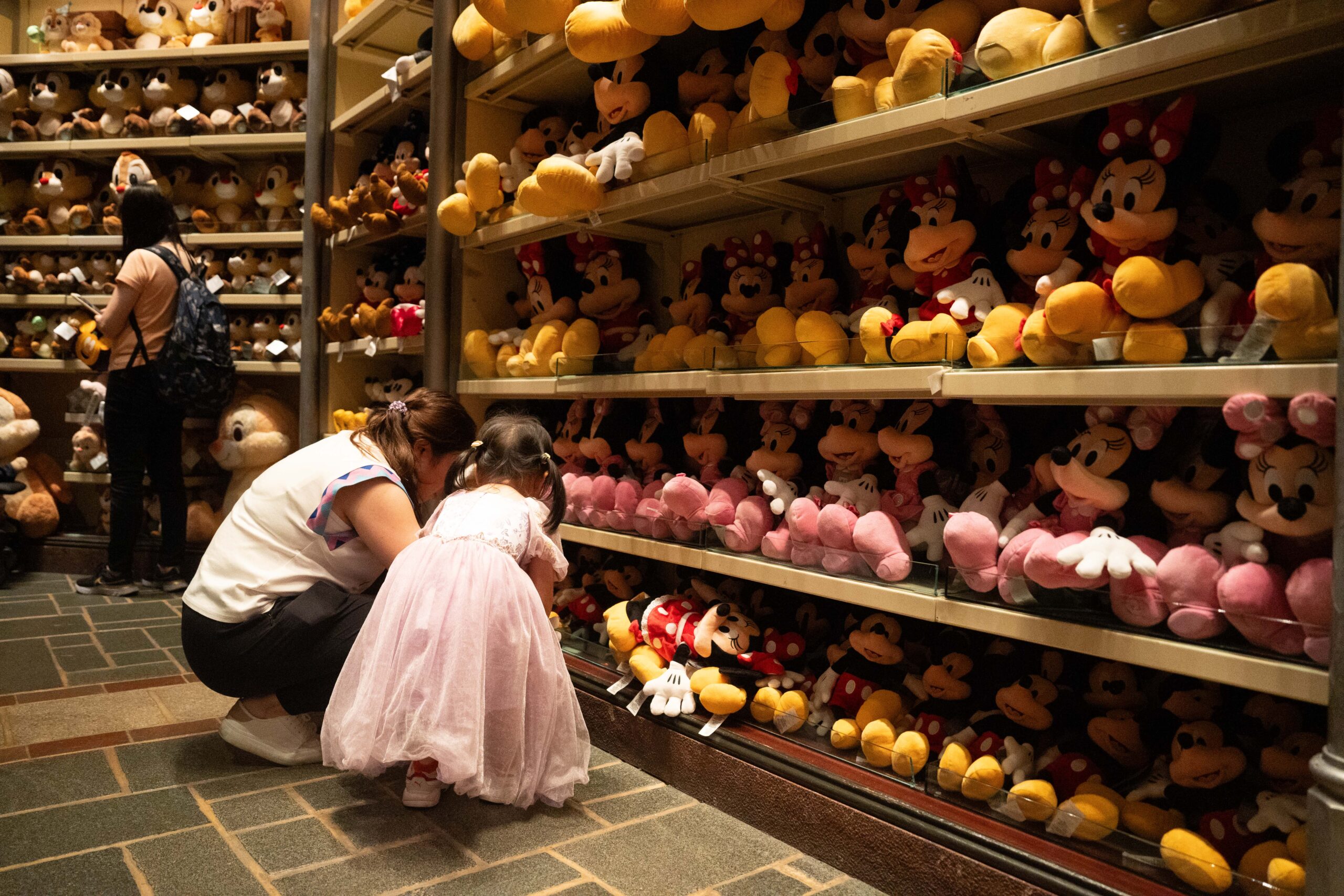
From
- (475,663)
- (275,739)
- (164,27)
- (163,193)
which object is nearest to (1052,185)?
(475,663)

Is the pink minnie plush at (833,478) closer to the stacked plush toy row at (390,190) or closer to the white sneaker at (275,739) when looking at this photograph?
the white sneaker at (275,739)

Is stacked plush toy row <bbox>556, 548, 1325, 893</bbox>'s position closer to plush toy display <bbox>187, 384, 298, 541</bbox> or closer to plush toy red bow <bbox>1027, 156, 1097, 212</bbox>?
plush toy red bow <bbox>1027, 156, 1097, 212</bbox>

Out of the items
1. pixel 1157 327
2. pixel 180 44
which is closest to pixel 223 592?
pixel 1157 327

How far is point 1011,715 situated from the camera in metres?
1.84

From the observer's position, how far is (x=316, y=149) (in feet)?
14.3

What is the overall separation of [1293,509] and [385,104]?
3677 millimetres

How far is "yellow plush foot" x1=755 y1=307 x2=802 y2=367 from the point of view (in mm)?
2145

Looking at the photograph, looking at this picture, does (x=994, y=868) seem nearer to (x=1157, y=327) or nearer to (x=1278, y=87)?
(x=1157, y=327)

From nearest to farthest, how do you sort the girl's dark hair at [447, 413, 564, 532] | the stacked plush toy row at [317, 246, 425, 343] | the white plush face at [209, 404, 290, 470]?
1. the girl's dark hair at [447, 413, 564, 532]
2. the stacked plush toy row at [317, 246, 425, 343]
3. the white plush face at [209, 404, 290, 470]

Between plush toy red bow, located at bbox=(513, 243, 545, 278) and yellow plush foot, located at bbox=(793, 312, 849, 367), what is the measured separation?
1170mm

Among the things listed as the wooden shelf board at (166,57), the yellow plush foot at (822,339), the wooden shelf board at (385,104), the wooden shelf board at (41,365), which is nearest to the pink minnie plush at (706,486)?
the yellow plush foot at (822,339)

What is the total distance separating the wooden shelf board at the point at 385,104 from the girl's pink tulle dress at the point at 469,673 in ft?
6.59

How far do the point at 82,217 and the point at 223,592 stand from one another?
376cm

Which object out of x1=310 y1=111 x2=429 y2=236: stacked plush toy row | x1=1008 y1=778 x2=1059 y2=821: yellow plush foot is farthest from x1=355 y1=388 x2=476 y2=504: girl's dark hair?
x1=1008 y1=778 x2=1059 y2=821: yellow plush foot
